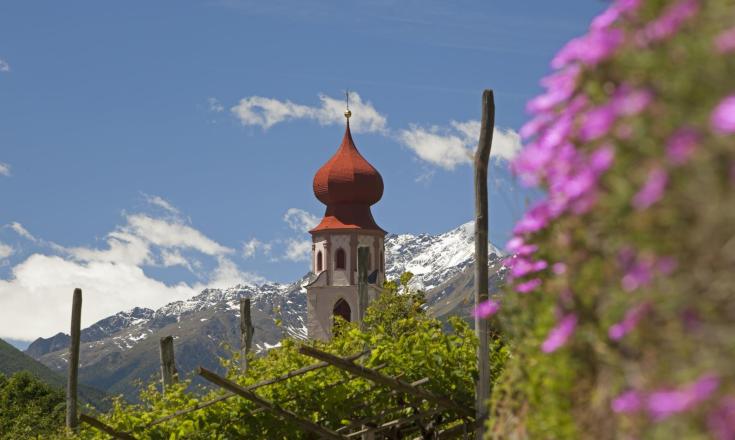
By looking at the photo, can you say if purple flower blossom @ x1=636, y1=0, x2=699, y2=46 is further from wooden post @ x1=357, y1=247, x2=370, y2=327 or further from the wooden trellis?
wooden post @ x1=357, y1=247, x2=370, y2=327

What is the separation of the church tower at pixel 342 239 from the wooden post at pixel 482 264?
54614 millimetres

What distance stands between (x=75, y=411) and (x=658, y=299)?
760 inches

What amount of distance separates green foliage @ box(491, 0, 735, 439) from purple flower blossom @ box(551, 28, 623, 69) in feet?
0.12

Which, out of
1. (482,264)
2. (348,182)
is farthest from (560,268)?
(348,182)

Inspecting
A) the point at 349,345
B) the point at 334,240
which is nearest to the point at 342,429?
the point at 349,345

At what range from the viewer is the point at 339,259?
226ft

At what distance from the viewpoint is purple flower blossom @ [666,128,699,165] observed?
95.5 inches

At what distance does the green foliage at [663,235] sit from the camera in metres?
2.49

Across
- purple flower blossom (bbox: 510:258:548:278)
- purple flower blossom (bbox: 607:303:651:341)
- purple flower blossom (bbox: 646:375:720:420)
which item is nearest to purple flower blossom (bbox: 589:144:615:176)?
purple flower blossom (bbox: 607:303:651:341)

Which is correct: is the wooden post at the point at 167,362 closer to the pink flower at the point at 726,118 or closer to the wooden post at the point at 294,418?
the wooden post at the point at 294,418

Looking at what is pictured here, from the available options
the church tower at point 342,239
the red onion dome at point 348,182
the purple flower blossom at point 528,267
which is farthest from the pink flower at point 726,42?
the red onion dome at point 348,182

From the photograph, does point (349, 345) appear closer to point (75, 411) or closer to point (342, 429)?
point (342, 429)

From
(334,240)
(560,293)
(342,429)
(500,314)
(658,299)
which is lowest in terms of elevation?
(658,299)

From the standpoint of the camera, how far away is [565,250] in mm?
3814
